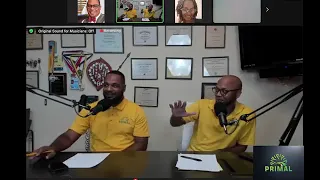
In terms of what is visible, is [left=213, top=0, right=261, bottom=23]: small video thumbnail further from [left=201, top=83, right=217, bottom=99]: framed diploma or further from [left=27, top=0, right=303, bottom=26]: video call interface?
[left=201, top=83, right=217, bottom=99]: framed diploma

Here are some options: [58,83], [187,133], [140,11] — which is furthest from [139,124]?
[140,11]

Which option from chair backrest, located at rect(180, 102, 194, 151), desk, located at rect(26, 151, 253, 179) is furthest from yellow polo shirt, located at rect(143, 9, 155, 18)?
chair backrest, located at rect(180, 102, 194, 151)

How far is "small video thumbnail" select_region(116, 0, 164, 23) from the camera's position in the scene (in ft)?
2.08

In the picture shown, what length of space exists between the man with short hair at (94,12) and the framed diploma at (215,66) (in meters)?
0.71

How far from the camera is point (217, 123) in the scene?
1.26 m

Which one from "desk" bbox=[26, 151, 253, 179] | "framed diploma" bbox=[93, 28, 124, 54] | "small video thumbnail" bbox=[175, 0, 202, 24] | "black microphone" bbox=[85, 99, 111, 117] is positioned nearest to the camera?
"small video thumbnail" bbox=[175, 0, 202, 24]

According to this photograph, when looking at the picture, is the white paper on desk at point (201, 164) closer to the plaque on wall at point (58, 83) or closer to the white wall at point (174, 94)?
the white wall at point (174, 94)

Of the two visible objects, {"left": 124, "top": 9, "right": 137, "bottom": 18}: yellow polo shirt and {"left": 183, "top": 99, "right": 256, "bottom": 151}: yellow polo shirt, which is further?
{"left": 183, "top": 99, "right": 256, "bottom": 151}: yellow polo shirt

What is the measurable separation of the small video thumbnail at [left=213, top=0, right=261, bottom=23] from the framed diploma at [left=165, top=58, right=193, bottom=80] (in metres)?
0.61

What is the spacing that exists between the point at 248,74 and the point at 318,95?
2.74ft

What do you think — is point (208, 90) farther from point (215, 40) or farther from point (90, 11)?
point (90, 11)

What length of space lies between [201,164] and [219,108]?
34 centimetres

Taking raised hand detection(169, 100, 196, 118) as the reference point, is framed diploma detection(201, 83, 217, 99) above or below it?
above

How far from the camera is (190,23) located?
642 millimetres
